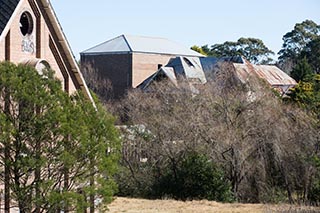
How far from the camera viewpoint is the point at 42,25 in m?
17.2

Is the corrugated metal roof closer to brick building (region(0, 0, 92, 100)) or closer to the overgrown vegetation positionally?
the overgrown vegetation

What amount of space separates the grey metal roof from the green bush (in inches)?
610

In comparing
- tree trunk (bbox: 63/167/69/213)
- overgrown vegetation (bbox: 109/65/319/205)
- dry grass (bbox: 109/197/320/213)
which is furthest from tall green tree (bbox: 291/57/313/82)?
tree trunk (bbox: 63/167/69/213)

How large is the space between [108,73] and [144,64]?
3.66 metres

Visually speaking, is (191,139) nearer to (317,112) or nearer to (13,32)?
(317,112)

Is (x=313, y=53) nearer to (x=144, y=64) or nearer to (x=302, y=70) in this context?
(x=302, y=70)

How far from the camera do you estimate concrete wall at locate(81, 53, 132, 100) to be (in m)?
61.4

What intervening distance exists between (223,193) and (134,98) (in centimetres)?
1271

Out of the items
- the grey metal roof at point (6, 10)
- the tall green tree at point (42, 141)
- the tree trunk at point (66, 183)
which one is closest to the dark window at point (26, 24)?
the grey metal roof at point (6, 10)

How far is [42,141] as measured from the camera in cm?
1346

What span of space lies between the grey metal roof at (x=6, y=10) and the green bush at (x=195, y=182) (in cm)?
1548

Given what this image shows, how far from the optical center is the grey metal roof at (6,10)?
50.7 ft

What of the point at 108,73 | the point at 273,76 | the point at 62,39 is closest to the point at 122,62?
the point at 108,73

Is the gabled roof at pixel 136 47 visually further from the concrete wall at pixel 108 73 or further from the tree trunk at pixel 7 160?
the tree trunk at pixel 7 160
